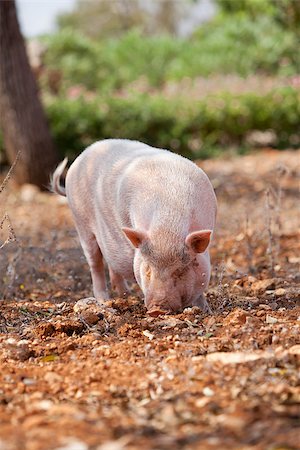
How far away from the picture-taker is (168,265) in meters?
4.32

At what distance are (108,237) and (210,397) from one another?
7.85ft

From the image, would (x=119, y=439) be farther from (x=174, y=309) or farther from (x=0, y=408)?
(x=174, y=309)

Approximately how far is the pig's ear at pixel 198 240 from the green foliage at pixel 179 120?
8985mm

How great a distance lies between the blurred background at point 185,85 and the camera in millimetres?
13711

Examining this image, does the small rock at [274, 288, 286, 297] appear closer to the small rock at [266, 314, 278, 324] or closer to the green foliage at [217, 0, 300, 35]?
the small rock at [266, 314, 278, 324]

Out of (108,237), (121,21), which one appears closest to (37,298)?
(108,237)

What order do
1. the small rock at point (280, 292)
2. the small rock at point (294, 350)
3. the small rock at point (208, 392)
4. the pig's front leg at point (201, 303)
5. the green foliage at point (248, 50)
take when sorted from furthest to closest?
1. the green foliage at point (248, 50)
2. the small rock at point (280, 292)
3. the pig's front leg at point (201, 303)
4. the small rock at point (294, 350)
5. the small rock at point (208, 392)

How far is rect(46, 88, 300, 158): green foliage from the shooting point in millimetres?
13414

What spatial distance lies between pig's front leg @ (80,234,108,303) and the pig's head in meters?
1.29

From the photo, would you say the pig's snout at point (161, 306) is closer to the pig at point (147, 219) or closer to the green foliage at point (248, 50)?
the pig at point (147, 219)

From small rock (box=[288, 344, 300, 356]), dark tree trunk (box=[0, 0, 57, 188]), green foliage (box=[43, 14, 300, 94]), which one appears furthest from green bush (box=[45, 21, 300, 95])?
small rock (box=[288, 344, 300, 356])

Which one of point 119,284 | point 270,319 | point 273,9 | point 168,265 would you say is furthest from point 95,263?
point 273,9

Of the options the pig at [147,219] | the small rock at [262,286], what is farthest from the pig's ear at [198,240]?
the small rock at [262,286]

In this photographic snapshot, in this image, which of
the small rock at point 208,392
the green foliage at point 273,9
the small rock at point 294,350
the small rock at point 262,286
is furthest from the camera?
the green foliage at point 273,9
